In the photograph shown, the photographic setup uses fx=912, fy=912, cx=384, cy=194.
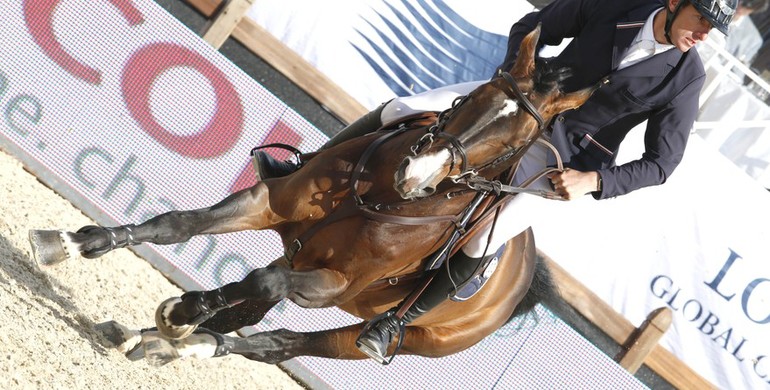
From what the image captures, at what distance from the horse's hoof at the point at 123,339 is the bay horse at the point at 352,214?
13.2 inches

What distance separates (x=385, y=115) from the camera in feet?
16.4

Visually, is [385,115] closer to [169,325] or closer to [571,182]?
[571,182]

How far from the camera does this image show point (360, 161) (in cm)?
429

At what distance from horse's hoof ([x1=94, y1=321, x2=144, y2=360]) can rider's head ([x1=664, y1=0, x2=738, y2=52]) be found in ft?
10.7

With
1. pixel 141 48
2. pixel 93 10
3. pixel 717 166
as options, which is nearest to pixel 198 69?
pixel 141 48

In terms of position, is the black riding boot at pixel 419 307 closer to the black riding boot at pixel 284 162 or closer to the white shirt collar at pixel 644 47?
the black riding boot at pixel 284 162

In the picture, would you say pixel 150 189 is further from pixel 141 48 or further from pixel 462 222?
pixel 462 222

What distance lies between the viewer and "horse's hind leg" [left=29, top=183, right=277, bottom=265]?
13.8 ft

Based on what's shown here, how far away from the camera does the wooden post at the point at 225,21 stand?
775 cm

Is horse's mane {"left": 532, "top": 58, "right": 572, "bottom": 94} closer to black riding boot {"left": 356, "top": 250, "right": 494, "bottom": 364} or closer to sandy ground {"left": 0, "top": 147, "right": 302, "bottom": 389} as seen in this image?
black riding boot {"left": 356, "top": 250, "right": 494, "bottom": 364}

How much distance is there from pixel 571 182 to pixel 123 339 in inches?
104

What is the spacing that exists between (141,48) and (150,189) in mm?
1094

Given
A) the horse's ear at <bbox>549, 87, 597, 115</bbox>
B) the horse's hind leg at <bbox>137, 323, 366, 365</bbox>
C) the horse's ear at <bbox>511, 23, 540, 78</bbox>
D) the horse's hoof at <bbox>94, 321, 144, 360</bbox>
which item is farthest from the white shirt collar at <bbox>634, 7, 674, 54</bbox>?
the horse's hoof at <bbox>94, 321, 144, 360</bbox>

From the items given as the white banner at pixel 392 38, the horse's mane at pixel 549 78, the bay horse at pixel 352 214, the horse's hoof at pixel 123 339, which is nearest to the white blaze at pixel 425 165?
the bay horse at pixel 352 214
